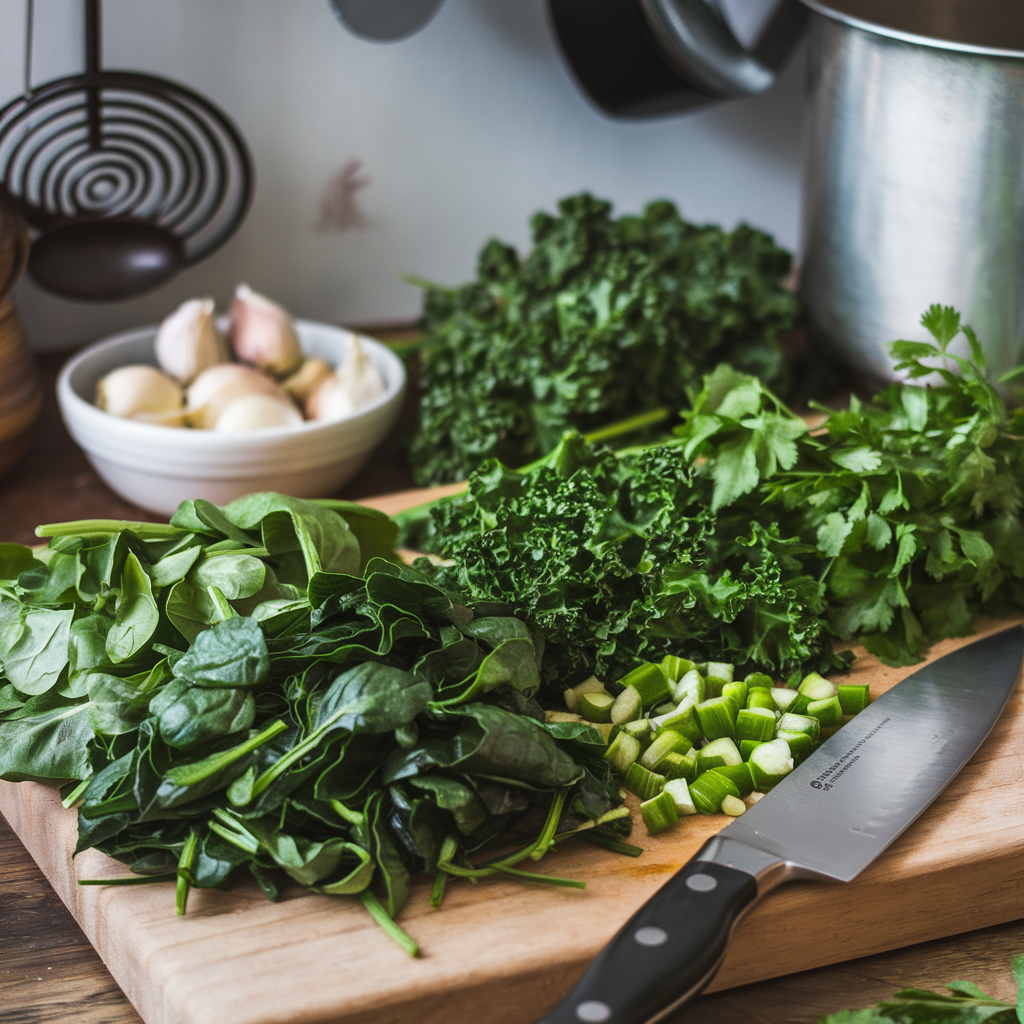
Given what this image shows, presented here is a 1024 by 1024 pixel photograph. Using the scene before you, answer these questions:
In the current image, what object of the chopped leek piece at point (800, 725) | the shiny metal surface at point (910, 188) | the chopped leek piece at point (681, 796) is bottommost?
the chopped leek piece at point (681, 796)

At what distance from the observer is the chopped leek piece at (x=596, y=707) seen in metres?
1.10

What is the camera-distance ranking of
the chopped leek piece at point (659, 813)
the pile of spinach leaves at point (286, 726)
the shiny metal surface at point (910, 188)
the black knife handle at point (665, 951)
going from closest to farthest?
the black knife handle at point (665, 951) → the pile of spinach leaves at point (286, 726) → the chopped leek piece at point (659, 813) → the shiny metal surface at point (910, 188)

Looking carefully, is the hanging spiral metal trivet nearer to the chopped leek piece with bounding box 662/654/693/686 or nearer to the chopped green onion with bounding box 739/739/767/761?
the chopped leek piece with bounding box 662/654/693/686

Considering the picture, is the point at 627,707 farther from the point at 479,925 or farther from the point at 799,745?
the point at 479,925

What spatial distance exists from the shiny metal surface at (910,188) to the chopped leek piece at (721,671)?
683mm

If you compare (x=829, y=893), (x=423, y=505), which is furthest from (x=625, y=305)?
(x=829, y=893)

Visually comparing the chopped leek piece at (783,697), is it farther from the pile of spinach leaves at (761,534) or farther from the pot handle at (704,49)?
the pot handle at (704,49)

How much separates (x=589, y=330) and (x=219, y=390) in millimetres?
533

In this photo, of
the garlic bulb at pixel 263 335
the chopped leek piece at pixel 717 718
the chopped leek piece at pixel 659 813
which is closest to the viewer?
the chopped leek piece at pixel 659 813

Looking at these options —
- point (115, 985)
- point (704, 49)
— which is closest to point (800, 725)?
point (115, 985)

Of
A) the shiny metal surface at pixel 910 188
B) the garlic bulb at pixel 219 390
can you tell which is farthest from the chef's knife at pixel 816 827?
the garlic bulb at pixel 219 390

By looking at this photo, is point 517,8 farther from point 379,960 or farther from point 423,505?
point 379,960

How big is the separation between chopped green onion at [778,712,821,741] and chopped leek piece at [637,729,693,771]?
83mm

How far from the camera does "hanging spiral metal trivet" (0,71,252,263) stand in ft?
5.31
